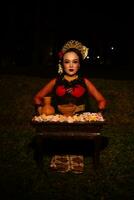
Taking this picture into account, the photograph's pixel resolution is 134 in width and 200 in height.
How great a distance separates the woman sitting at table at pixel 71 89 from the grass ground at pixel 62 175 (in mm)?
621

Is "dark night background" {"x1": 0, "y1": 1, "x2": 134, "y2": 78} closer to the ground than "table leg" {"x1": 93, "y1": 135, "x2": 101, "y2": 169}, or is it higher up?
higher up

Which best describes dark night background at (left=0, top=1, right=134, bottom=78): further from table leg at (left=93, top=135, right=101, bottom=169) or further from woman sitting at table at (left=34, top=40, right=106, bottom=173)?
table leg at (left=93, top=135, right=101, bottom=169)

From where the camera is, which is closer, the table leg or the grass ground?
the grass ground

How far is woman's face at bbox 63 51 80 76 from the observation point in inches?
312

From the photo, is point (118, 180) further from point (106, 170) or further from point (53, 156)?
point (53, 156)

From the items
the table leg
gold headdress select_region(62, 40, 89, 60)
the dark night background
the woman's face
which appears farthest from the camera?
the dark night background

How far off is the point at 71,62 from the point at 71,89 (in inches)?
20.4

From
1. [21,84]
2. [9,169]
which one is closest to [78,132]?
[9,169]

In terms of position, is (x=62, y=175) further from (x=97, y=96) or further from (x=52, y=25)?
(x=52, y=25)

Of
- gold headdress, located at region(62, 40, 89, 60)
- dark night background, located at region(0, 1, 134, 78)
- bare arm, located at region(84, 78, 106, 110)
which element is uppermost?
dark night background, located at region(0, 1, 134, 78)

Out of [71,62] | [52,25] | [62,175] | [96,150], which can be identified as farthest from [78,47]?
[52,25]

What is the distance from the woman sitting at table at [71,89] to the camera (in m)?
Answer: 7.88

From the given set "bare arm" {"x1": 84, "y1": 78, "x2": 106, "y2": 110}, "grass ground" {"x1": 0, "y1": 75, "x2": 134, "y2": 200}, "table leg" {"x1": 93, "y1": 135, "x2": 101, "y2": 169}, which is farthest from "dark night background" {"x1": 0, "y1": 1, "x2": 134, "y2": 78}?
"table leg" {"x1": 93, "y1": 135, "x2": 101, "y2": 169}

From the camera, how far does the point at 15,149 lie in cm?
869
